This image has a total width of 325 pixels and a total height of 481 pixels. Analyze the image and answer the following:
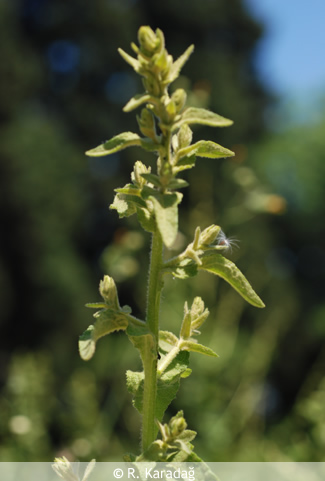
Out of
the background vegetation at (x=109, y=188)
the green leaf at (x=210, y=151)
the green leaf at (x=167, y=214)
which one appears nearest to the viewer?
the green leaf at (x=167, y=214)

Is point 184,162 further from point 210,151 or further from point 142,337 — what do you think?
point 142,337

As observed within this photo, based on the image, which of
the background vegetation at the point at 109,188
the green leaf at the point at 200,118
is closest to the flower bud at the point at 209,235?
the green leaf at the point at 200,118

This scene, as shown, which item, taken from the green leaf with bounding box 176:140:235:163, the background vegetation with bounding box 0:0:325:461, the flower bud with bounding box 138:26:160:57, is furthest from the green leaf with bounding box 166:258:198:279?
the background vegetation with bounding box 0:0:325:461

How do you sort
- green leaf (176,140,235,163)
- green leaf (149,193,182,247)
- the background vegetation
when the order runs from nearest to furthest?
green leaf (149,193,182,247) → green leaf (176,140,235,163) → the background vegetation

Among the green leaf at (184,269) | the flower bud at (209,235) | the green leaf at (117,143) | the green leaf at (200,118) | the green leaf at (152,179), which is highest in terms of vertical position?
→ the green leaf at (200,118)

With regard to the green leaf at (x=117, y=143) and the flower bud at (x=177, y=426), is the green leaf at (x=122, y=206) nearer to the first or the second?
the green leaf at (x=117, y=143)

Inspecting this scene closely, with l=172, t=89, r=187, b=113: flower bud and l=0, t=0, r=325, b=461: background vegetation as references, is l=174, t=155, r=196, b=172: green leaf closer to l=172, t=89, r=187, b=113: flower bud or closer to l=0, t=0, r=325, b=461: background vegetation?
l=172, t=89, r=187, b=113: flower bud

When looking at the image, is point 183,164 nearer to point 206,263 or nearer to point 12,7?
point 206,263
